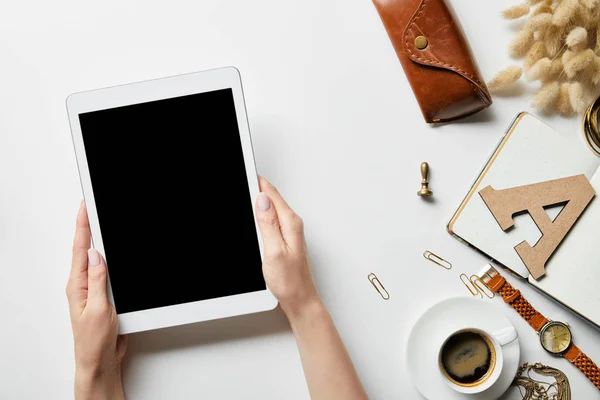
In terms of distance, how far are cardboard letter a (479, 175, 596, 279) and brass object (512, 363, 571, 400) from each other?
19cm

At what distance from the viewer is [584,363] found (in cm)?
103

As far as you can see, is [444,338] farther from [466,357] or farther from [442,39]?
[442,39]

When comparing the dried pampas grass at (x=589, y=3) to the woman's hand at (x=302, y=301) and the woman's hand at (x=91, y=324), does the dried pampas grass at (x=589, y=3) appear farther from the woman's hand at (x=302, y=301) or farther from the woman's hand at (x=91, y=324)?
the woman's hand at (x=91, y=324)

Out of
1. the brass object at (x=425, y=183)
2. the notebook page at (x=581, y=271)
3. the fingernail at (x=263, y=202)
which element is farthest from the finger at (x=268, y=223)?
the notebook page at (x=581, y=271)

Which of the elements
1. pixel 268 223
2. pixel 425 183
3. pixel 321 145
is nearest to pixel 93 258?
pixel 268 223

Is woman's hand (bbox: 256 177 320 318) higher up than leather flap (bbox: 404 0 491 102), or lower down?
lower down

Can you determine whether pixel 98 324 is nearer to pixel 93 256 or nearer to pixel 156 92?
pixel 93 256

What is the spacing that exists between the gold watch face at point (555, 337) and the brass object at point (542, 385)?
42 mm

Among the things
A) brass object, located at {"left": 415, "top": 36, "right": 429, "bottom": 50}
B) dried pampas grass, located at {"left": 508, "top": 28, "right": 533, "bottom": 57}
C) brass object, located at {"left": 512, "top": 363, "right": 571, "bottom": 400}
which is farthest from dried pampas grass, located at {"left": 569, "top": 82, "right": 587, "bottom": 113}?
brass object, located at {"left": 512, "top": 363, "right": 571, "bottom": 400}

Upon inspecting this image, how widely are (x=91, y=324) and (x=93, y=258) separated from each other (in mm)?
125

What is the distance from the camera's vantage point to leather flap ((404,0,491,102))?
0.97 metres

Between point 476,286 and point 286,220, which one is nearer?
point 286,220

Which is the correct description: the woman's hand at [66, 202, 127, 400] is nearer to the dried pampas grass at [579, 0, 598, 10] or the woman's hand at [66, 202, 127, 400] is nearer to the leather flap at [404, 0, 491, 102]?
the leather flap at [404, 0, 491, 102]

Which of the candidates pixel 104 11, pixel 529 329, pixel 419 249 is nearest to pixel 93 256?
pixel 104 11
